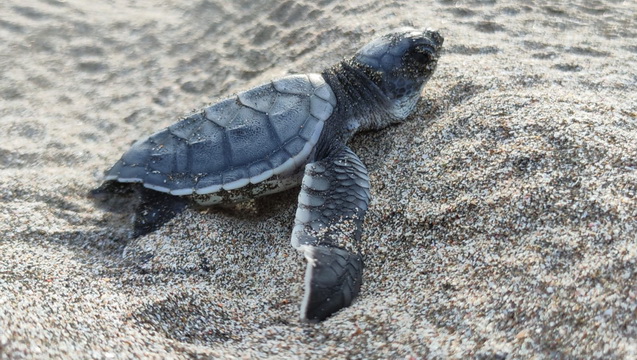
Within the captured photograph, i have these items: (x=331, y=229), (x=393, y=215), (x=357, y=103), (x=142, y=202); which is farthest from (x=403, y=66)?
(x=142, y=202)

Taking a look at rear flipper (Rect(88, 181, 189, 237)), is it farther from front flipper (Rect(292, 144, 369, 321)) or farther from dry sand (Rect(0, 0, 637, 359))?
front flipper (Rect(292, 144, 369, 321))

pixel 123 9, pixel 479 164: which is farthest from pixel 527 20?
pixel 123 9

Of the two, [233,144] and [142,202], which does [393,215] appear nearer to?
[233,144]

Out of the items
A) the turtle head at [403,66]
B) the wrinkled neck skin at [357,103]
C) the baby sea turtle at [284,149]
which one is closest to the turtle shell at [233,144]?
the baby sea turtle at [284,149]

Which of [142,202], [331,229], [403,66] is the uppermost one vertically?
[403,66]

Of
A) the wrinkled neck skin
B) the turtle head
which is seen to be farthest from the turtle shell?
the turtle head
